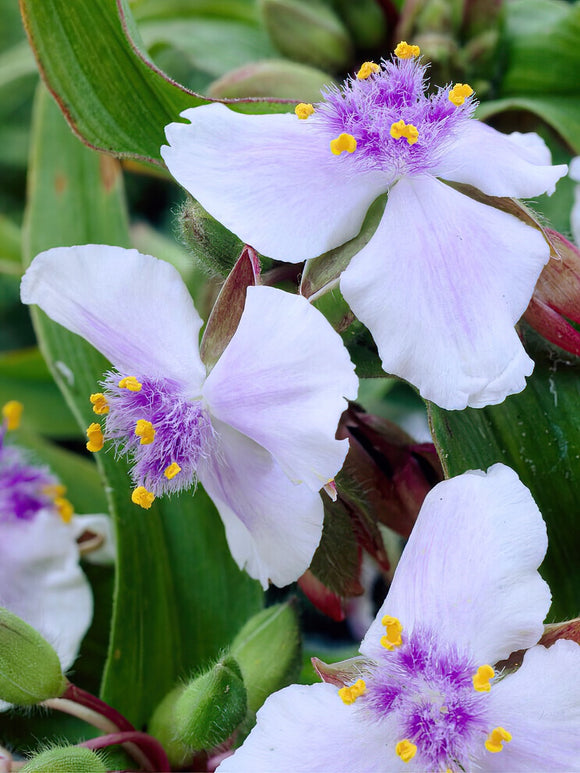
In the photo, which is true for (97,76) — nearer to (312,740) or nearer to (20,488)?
(20,488)

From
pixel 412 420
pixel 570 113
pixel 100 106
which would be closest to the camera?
pixel 100 106

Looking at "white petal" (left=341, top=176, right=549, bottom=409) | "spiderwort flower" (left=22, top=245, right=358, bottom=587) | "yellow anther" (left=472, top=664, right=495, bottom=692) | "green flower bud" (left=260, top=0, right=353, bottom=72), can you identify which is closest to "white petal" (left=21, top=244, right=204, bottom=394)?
"spiderwort flower" (left=22, top=245, right=358, bottom=587)

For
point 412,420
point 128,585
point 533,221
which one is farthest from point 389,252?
point 412,420

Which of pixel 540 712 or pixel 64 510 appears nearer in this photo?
pixel 540 712

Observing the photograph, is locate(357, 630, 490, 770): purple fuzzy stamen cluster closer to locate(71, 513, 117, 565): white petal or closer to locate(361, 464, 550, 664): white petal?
locate(361, 464, 550, 664): white petal

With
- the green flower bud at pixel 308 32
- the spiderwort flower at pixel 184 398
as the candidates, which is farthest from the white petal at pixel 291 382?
the green flower bud at pixel 308 32

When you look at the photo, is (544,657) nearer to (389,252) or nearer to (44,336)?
(389,252)

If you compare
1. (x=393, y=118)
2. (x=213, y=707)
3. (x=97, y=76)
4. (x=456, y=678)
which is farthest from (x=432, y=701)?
(x=97, y=76)
